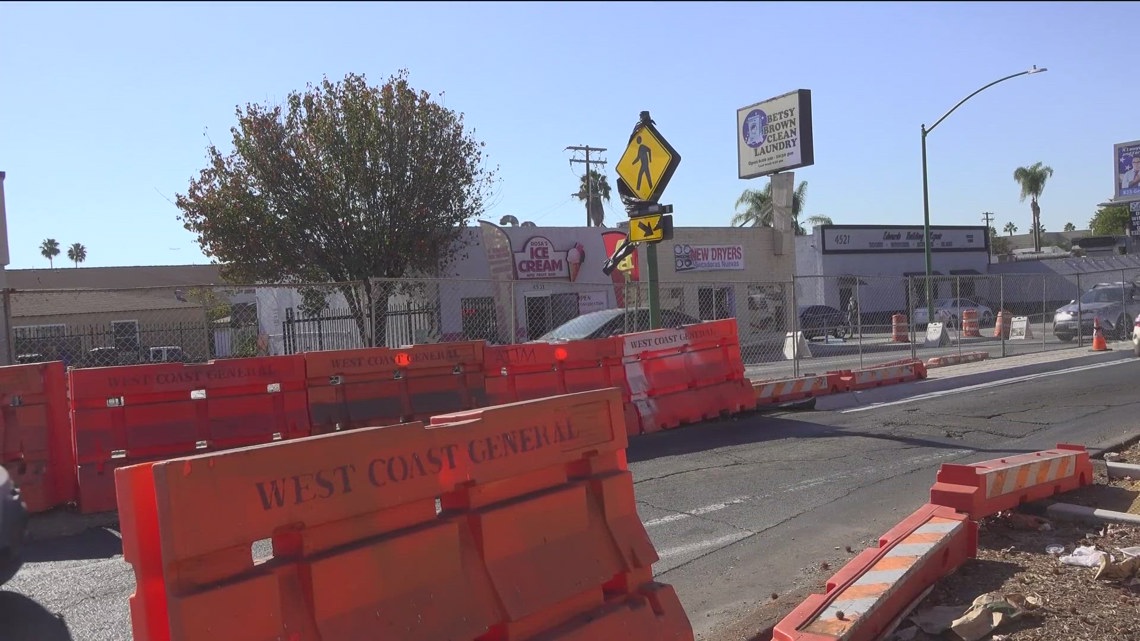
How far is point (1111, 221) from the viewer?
79312 mm

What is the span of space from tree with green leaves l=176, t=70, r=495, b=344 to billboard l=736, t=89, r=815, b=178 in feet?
38.5

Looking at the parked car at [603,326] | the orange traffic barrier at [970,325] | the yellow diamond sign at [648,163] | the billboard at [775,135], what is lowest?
the orange traffic barrier at [970,325]

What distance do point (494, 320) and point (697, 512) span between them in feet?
61.2

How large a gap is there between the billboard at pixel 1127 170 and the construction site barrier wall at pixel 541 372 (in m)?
56.8

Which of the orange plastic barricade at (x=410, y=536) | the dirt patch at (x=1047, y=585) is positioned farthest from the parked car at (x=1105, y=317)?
the orange plastic barricade at (x=410, y=536)

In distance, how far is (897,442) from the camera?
10.1m

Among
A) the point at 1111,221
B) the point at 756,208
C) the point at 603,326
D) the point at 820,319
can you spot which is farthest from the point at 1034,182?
the point at 603,326

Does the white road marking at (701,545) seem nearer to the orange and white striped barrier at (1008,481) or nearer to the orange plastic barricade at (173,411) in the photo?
the orange and white striped barrier at (1008,481)

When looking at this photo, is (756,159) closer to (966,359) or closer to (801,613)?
(966,359)

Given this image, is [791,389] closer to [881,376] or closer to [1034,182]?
[881,376]

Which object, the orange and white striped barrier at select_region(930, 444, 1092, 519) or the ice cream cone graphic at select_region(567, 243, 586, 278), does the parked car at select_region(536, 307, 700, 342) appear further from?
the ice cream cone graphic at select_region(567, 243, 586, 278)

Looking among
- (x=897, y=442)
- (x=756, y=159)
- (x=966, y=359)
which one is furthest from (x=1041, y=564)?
(x=756, y=159)

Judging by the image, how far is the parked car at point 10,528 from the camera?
16.4ft

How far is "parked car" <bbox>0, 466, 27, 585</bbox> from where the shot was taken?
16.4 ft
